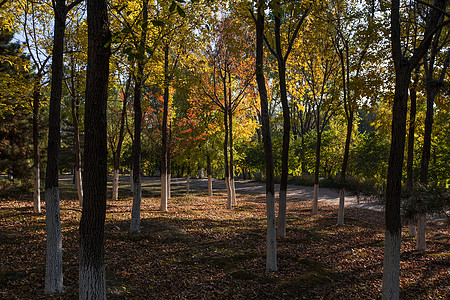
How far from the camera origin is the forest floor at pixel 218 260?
5.66 meters

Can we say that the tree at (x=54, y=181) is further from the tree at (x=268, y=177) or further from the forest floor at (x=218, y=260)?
the tree at (x=268, y=177)

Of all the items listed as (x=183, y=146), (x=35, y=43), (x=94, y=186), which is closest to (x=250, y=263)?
(x=94, y=186)

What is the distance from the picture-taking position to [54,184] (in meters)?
5.14

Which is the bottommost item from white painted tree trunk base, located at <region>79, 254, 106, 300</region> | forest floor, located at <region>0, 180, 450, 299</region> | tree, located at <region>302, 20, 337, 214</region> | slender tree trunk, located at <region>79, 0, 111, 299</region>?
forest floor, located at <region>0, 180, 450, 299</region>

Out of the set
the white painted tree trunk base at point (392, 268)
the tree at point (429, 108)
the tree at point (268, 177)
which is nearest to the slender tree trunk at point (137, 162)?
the tree at point (268, 177)

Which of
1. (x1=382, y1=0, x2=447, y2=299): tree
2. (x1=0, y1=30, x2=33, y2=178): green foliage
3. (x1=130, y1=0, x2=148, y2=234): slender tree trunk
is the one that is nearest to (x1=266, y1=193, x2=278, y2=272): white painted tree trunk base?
(x1=382, y1=0, x2=447, y2=299): tree

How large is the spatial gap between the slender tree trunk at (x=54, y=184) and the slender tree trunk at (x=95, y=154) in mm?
1460

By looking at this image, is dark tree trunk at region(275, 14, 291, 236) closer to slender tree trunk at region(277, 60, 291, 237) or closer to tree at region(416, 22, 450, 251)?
slender tree trunk at region(277, 60, 291, 237)

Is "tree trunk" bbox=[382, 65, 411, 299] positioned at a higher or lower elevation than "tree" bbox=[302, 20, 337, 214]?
lower

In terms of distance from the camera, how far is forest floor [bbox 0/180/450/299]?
223 inches

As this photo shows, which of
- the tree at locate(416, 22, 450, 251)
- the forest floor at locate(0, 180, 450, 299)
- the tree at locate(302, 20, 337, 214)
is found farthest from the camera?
the tree at locate(302, 20, 337, 214)

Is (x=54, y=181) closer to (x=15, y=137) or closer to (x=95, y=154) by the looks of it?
(x=95, y=154)

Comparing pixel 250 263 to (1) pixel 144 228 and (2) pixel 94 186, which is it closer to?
(1) pixel 144 228

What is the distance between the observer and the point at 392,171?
5.29 m
